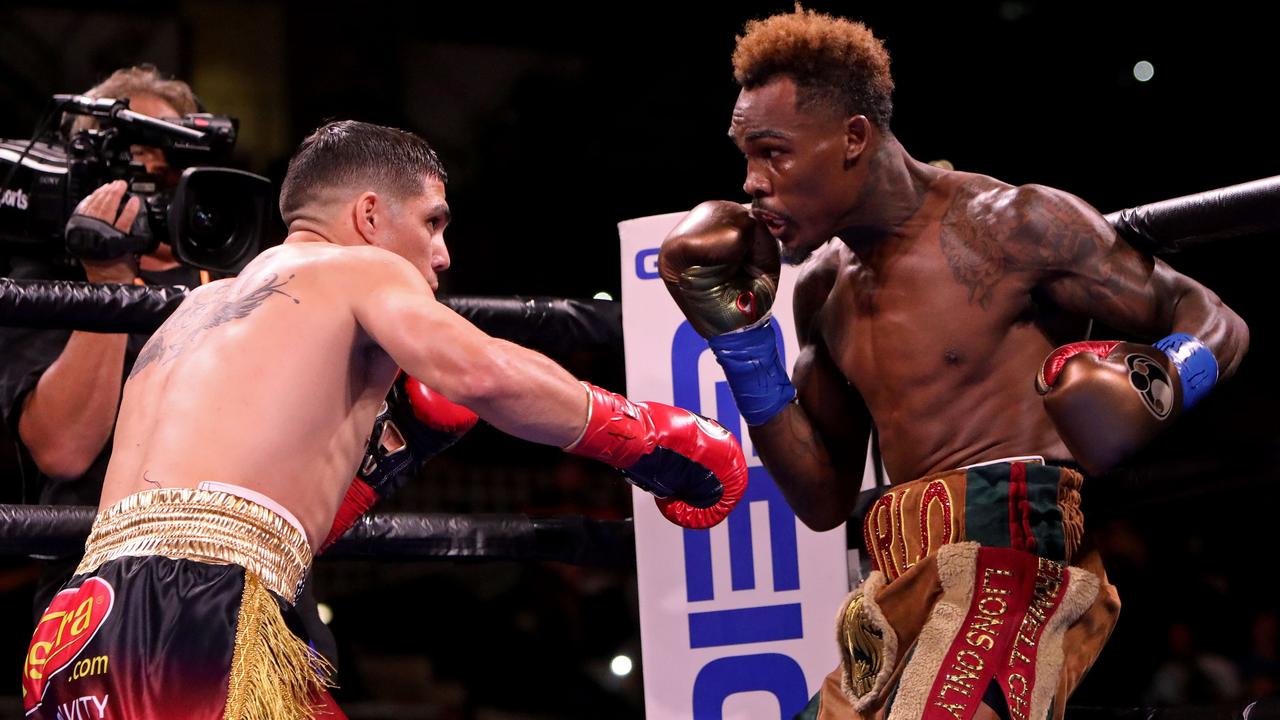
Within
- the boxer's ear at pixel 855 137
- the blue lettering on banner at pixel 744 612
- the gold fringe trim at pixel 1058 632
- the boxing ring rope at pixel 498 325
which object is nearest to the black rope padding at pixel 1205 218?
the boxing ring rope at pixel 498 325

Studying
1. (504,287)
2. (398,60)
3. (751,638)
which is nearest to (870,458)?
(751,638)

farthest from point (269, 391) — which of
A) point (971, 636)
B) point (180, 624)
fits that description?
point (971, 636)

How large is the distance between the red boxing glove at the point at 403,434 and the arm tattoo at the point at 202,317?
365mm

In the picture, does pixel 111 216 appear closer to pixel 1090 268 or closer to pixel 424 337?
pixel 424 337

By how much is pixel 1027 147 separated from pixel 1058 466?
3.15 metres

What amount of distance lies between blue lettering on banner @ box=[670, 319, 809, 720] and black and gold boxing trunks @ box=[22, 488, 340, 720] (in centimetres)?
86

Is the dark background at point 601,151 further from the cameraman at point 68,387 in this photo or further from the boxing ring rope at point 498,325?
the cameraman at point 68,387

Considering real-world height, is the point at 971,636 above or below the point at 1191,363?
below

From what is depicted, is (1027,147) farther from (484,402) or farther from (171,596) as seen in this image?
(171,596)

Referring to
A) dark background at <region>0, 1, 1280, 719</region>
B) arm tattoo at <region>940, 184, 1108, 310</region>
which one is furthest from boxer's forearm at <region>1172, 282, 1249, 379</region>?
dark background at <region>0, 1, 1280, 719</region>

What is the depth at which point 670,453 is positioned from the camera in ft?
5.74

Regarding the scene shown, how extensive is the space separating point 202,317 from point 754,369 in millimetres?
769

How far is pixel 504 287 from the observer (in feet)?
18.5

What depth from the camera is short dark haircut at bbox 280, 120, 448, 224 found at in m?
1.85
